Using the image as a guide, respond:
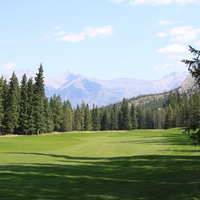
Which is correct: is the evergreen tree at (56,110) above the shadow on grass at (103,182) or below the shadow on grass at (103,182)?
above

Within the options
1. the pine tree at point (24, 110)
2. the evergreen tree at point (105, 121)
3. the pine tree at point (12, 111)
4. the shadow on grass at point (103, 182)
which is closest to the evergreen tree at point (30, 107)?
the pine tree at point (24, 110)

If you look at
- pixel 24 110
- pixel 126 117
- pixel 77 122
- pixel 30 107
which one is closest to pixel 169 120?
pixel 126 117

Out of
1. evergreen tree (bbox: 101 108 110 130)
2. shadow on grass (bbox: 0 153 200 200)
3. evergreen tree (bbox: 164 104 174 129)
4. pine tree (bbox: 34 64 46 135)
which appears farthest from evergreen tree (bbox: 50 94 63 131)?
shadow on grass (bbox: 0 153 200 200)

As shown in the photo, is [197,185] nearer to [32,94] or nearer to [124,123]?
[32,94]

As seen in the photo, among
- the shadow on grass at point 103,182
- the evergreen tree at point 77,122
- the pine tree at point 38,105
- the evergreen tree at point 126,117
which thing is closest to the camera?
the shadow on grass at point 103,182

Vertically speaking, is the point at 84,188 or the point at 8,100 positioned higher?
the point at 8,100

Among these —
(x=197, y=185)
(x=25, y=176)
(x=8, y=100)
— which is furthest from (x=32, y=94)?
(x=197, y=185)

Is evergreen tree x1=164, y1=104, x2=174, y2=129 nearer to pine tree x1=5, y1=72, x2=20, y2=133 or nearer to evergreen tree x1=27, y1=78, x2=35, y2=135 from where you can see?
evergreen tree x1=27, y1=78, x2=35, y2=135

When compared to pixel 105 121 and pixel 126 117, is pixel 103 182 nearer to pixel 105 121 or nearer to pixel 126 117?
pixel 126 117

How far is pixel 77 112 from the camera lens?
14212 cm

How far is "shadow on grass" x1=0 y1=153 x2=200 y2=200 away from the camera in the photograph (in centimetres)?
984

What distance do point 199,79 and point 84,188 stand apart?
9.27 meters

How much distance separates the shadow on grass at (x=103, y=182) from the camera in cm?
984

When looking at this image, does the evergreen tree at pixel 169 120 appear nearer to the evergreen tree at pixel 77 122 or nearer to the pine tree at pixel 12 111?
the evergreen tree at pixel 77 122
